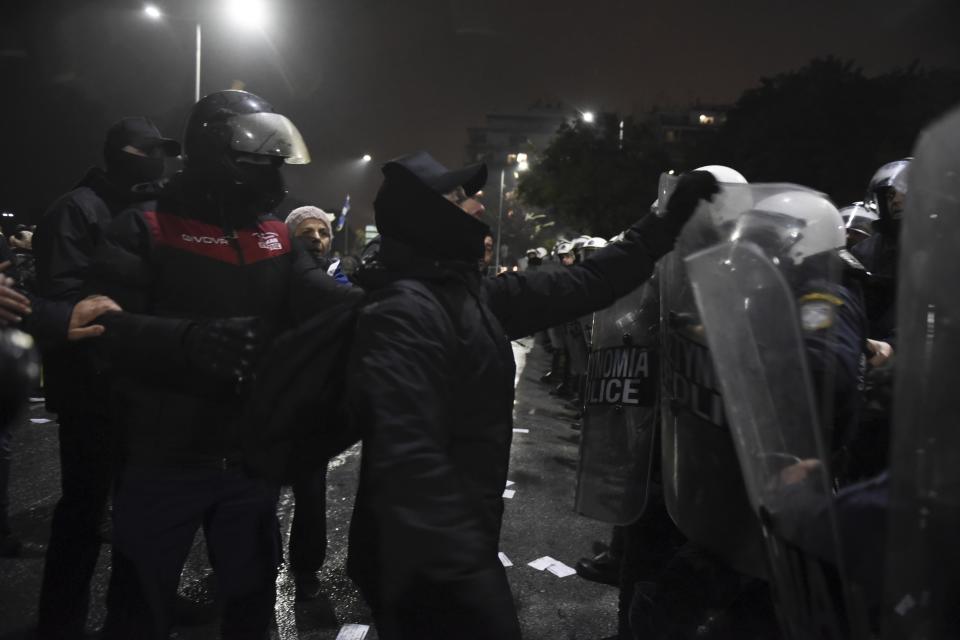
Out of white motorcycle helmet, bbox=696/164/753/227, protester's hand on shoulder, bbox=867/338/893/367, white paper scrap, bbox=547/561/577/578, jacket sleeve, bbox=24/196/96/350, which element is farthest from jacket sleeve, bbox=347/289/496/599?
white paper scrap, bbox=547/561/577/578

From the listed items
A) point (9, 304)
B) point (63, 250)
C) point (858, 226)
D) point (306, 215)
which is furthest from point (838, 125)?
point (9, 304)

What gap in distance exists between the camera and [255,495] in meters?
2.35

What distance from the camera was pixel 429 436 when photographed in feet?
5.52

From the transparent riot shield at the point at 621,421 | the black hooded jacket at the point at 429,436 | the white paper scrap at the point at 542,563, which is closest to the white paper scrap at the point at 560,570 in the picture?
the white paper scrap at the point at 542,563

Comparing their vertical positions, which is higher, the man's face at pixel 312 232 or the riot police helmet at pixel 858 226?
the riot police helmet at pixel 858 226

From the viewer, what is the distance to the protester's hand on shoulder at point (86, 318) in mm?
2074

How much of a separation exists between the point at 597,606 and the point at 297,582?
5.16 ft

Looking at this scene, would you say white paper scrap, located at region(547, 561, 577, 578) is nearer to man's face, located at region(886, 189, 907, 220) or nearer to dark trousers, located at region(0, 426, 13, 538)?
man's face, located at region(886, 189, 907, 220)

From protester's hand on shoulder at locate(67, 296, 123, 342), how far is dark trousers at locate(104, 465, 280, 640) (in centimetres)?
46

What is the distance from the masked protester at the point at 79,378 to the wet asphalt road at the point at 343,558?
60 cm

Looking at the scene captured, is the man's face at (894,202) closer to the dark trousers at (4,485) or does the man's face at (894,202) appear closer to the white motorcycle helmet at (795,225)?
the white motorcycle helmet at (795,225)

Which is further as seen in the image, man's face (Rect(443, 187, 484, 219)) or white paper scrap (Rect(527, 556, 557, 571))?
white paper scrap (Rect(527, 556, 557, 571))

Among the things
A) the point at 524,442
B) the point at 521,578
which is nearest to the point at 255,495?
the point at 521,578

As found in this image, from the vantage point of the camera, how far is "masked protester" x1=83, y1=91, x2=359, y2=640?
209 cm
